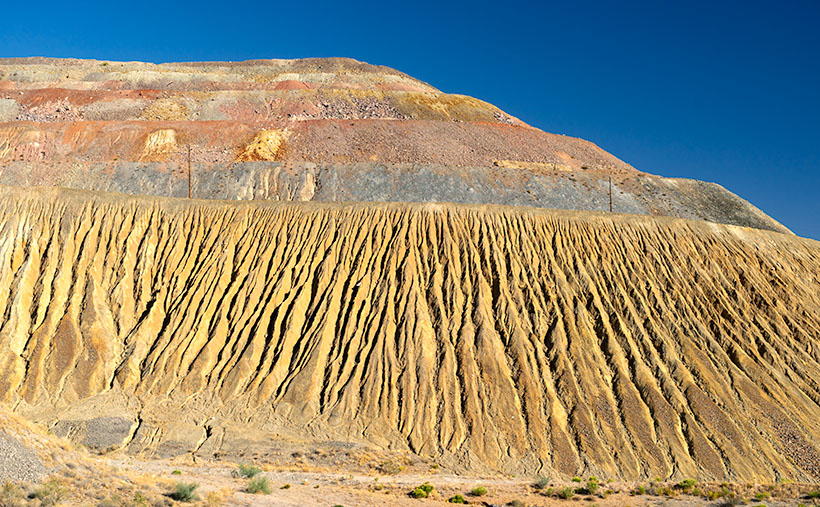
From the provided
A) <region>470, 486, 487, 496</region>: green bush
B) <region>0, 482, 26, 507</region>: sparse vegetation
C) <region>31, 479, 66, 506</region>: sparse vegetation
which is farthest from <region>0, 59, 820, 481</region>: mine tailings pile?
<region>0, 482, 26, 507</region>: sparse vegetation

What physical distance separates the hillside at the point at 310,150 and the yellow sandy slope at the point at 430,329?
6.77m

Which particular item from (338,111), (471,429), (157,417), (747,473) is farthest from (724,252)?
(338,111)

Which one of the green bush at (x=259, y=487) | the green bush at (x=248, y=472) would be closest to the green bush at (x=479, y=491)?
the green bush at (x=259, y=487)

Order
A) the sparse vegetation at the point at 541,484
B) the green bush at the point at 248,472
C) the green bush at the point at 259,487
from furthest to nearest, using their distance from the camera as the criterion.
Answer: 1. the sparse vegetation at the point at 541,484
2. the green bush at the point at 248,472
3. the green bush at the point at 259,487

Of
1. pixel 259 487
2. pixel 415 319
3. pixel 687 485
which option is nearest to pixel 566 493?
pixel 687 485

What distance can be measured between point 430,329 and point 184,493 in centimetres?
1526

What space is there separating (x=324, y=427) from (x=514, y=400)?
718 cm

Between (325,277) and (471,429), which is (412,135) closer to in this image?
(325,277)

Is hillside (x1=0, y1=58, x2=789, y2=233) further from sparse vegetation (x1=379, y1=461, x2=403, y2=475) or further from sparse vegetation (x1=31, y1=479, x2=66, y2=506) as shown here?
sparse vegetation (x1=31, y1=479, x2=66, y2=506)

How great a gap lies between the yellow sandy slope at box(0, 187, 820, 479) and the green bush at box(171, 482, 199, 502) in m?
9.00

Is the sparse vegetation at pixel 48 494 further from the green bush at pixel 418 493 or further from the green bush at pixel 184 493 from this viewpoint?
the green bush at pixel 418 493

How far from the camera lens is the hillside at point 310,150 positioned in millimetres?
42938

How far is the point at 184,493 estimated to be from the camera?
1608 cm

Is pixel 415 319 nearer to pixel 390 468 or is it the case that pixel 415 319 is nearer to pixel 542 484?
pixel 390 468
